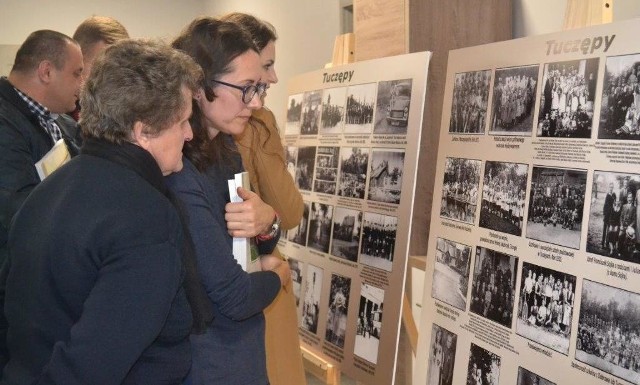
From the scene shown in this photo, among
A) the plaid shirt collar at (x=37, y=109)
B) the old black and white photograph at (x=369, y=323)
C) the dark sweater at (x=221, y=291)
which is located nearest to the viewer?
the dark sweater at (x=221, y=291)

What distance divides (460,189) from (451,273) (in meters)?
0.27

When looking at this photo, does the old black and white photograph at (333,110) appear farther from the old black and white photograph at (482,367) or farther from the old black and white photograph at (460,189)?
the old black and white photograph at (482,367)

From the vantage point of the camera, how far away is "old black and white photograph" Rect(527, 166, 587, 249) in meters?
1.58

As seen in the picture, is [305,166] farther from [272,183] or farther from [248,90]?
[248,90]

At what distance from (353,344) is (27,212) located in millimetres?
1530

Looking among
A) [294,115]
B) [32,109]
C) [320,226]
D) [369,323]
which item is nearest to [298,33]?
[294,115]

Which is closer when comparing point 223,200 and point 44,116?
point 223,200

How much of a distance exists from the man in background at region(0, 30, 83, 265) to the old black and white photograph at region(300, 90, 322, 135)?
96 cm

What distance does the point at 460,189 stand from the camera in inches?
78.3

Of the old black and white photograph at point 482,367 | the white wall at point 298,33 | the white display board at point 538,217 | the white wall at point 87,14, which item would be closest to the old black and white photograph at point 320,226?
the white display board at point 538,217

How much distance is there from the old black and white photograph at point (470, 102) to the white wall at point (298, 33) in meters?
1.97

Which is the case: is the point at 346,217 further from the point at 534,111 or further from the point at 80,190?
the point at 80,190

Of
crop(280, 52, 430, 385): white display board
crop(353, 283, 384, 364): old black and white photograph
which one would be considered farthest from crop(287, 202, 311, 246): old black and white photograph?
crop(353, 283, 384, 364): old black and white photograph

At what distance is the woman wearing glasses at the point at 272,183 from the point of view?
1.86 meters
